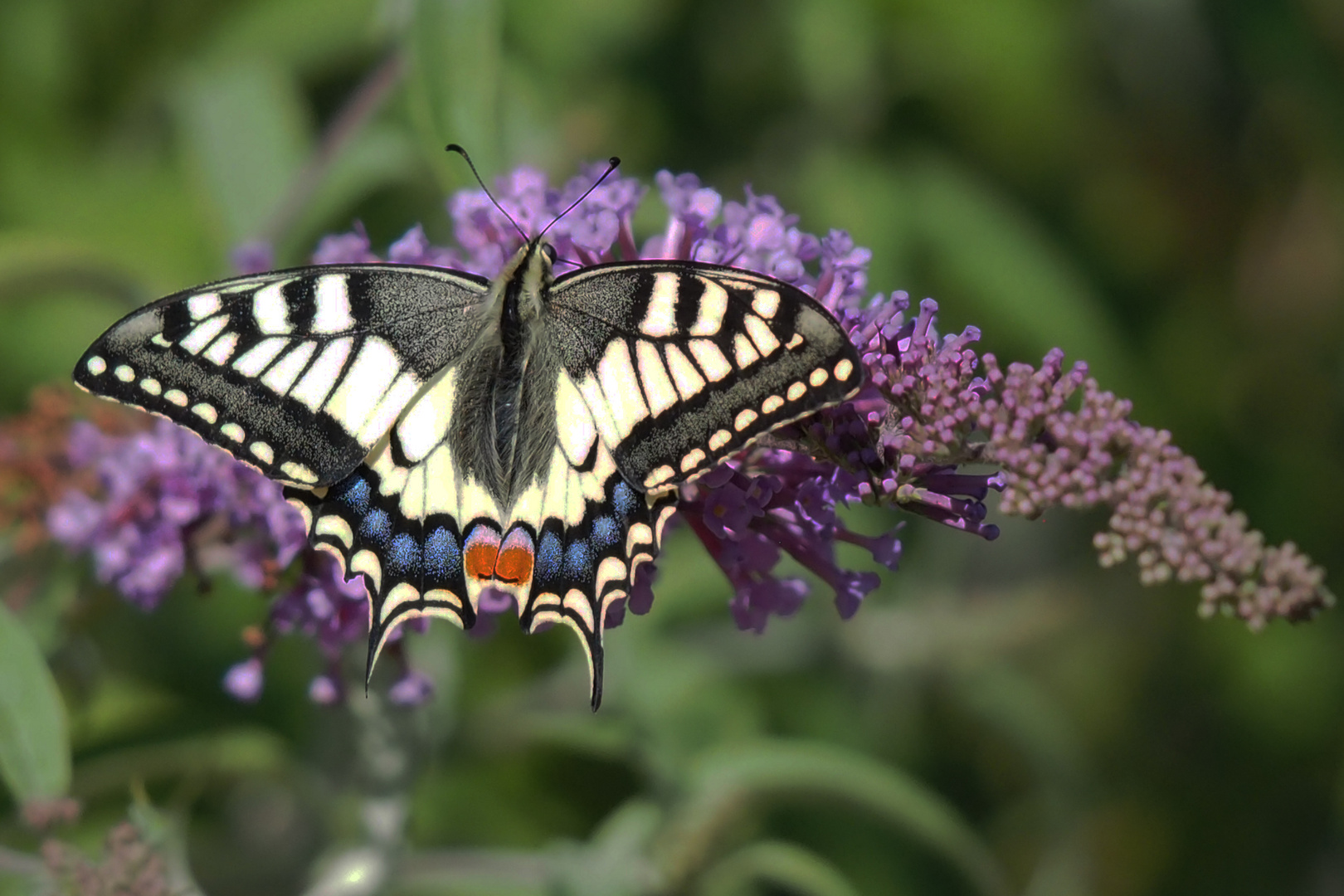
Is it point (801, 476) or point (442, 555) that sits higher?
point (801, 476)

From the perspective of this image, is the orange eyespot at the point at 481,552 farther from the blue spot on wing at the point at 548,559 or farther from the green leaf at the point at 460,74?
the green leaf at the point at 460,74

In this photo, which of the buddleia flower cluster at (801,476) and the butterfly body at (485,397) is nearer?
the buddleia flower cluster at (801,476)

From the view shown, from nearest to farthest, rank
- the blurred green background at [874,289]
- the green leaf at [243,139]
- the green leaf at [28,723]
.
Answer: the green leaf at [28,723]
the blurred green background at [874,289]
the green leaf at [243,139]

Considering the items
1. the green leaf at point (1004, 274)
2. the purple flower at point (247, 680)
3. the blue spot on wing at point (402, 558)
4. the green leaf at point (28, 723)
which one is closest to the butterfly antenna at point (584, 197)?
the blue spot on wing at point (402, 558)

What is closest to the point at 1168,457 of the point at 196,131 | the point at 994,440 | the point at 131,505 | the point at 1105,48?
the point at 994,440

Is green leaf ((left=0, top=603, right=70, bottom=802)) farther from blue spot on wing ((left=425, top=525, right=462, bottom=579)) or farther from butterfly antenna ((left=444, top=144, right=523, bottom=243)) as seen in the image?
butterfly antenna ((left=444, top=144, right=523, bottom=243))

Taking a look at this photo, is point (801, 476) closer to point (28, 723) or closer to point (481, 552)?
point (481, 552)

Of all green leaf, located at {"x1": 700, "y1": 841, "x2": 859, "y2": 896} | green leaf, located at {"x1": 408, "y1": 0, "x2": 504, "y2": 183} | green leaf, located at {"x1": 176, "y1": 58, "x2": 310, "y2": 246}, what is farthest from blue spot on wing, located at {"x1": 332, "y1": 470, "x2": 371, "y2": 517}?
green leaf, located at {"x1": 700, "y1": 841, "x2": 859, "y2": 896}

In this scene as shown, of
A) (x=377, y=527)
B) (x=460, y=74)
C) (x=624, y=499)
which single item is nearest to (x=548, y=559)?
(x=624, y=499)
